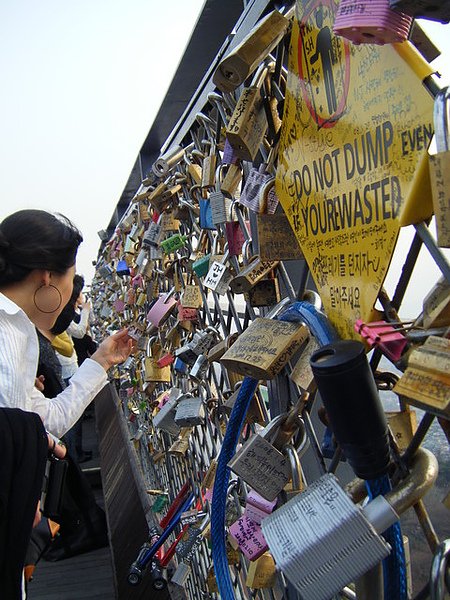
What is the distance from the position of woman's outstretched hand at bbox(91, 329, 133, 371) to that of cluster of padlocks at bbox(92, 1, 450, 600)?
0.50m

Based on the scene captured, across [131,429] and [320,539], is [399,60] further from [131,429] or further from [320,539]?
[131,429]

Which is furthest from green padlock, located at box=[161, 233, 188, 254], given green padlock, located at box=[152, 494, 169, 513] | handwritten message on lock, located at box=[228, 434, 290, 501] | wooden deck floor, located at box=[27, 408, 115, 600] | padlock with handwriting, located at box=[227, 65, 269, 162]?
wooden deck floor, located at box=[27, 408, 115, 600]

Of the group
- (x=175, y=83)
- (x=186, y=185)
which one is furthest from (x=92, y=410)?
(x=186, y=185)

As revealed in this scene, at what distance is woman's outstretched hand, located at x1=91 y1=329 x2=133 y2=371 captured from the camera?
2.07 meters

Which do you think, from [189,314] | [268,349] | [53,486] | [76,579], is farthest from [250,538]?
[76,579]

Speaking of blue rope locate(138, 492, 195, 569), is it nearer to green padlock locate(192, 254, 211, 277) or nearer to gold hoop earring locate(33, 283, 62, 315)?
gold hoop earring locate(33, 283, 62, 315)

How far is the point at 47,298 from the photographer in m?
1.66

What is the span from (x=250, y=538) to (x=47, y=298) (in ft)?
3.45

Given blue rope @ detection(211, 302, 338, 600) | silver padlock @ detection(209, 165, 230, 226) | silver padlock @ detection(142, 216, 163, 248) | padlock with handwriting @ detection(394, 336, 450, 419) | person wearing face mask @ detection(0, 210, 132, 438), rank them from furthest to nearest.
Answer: silver padlock @ detection(142, 216, 163, 248)
person wearing face mask @ detection(0, 210, 132, 438)
silver padlock @ detection(209, 165, 230, 226)
blue rope @ detection(211, 302, 338, 600)
padlock with handwriting @ detection(394, 336, 450, 419)

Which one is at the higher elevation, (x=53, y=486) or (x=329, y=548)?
(x=329, y=548)

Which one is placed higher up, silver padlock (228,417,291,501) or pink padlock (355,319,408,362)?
pink padlock (355,319,408,362)

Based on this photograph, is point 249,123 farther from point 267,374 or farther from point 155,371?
point 155,371

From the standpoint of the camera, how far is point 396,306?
1.81ft

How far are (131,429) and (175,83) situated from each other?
2337 millimetres
